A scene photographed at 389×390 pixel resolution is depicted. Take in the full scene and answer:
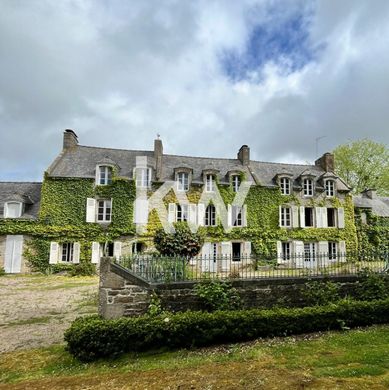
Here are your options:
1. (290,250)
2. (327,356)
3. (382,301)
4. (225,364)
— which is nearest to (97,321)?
(225,364)

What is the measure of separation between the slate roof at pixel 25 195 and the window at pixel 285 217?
1756cm

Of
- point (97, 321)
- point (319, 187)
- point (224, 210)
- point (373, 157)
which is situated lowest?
point (97, 321)

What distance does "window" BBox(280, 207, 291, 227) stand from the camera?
22.2 m

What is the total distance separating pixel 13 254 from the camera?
1855 centimetres

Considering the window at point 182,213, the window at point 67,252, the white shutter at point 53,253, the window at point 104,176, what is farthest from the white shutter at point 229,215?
the white shutter at point 53,253

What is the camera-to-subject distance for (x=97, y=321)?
6445 mm

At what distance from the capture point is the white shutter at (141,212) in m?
20.5

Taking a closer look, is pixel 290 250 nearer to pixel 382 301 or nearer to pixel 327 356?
pixel 382 301

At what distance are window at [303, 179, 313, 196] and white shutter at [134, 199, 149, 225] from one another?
40.5 feet

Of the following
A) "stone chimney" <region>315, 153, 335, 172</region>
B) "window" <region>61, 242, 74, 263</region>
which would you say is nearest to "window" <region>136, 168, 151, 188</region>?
"window" <region>61, 242, 74, 263</region>

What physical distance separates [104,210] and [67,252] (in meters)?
3.66

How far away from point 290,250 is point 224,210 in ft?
19.1

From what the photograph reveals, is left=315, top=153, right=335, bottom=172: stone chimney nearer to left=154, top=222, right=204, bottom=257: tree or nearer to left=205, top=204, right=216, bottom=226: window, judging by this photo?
left=205, top=204, right=216, bottom=226: window

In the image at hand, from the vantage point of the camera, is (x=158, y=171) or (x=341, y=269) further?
(x=158, y=171)
